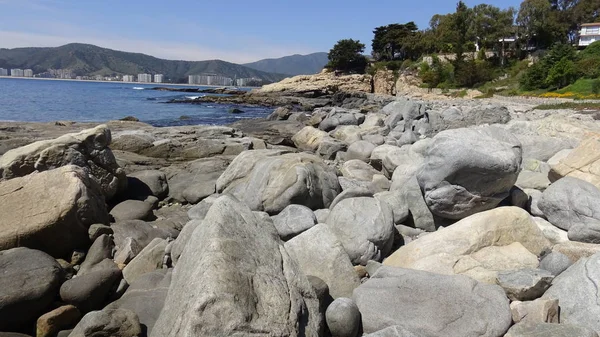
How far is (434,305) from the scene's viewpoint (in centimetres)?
425

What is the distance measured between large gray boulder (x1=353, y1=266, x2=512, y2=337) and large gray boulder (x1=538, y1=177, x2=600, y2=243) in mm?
2228

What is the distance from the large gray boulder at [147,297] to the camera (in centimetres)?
456

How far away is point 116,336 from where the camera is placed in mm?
4035

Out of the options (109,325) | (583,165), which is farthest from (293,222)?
(583,165)

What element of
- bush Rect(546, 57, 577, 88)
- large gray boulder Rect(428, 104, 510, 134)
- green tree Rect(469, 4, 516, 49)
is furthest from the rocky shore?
green tree Rect(469, 4, 516, 49)

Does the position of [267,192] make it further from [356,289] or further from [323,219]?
[356,289]

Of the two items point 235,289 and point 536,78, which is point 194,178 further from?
point 536,78

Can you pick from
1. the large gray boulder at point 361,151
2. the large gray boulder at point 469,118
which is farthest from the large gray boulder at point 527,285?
the large gray boulder at point 469,118

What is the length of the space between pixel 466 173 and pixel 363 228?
1.74 metres

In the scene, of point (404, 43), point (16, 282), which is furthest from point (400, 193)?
point (404, 43)

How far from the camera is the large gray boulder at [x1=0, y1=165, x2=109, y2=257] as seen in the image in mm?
6039

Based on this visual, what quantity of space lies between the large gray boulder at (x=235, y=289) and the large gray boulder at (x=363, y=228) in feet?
5.02

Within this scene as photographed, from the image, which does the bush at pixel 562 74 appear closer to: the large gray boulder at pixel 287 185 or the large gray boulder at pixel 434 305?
the large gray boulder at pixel 287 185

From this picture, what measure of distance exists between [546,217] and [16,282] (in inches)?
274
